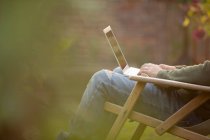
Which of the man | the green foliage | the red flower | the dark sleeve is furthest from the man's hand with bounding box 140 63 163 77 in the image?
the red flower

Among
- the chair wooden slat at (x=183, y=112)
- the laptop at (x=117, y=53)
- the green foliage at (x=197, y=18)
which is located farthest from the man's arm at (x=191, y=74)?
the green foliage at (x=197, y=18)

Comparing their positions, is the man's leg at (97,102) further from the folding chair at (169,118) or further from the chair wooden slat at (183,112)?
the chair wooden slat at (183,112)

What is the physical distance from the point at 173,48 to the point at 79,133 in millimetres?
4952

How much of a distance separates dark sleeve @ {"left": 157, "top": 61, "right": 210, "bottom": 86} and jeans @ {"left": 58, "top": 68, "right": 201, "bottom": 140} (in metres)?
0.16

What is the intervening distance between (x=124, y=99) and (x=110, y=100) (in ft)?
0.28

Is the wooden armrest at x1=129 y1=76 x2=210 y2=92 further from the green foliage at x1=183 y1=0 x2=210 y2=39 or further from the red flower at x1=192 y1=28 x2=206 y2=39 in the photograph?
the red flower at x1=192 y1=28 x2=206 y2=39

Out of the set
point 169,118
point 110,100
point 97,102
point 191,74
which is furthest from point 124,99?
point 191,74

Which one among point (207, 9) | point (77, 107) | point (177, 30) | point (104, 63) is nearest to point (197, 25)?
point (177, 30)

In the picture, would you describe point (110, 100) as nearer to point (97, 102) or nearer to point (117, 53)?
point (97, 102)

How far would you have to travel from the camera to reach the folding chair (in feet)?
A: 10.4

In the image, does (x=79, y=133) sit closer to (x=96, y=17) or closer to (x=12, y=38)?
(x=12, y=38)

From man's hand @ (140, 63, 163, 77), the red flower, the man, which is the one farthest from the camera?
the red flower

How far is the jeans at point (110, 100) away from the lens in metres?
3.34

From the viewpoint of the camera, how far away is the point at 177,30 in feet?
26.7
